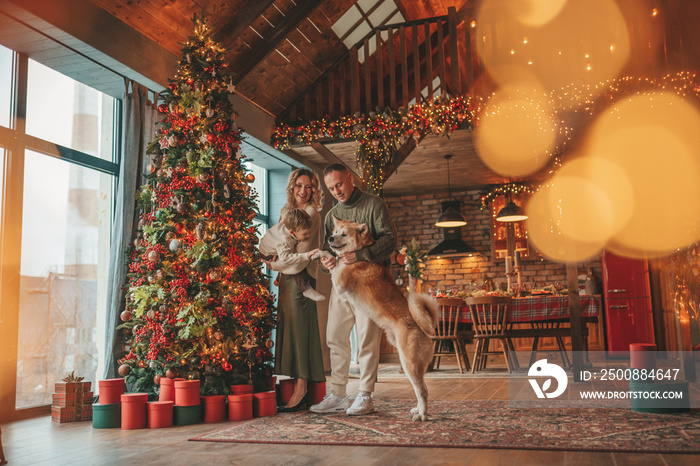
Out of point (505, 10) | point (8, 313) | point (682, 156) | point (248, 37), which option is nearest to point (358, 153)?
point (248, 37)

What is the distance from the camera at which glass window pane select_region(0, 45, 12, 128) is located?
13.1ft

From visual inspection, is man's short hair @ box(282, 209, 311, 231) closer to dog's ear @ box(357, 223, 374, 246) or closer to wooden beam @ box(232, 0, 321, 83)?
dog's ear @ box(357, 223, 374, 246)

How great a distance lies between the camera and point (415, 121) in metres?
6.39

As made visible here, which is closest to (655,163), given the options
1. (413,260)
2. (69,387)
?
(413,260)

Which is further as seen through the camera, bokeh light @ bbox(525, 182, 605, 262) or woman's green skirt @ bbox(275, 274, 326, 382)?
bokeh light @ bbox(525, 182, 605, 262)

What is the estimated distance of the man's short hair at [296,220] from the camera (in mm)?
3596

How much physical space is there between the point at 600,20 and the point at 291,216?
486cm

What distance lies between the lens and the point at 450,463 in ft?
7.03

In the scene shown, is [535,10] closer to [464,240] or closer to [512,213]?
[512,213]

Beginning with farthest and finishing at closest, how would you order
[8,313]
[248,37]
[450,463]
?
[248,37] → [8,313] → [450,463]

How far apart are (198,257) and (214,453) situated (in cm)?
141

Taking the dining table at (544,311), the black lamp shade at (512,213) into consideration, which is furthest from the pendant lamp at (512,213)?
the dining table at (544,311)

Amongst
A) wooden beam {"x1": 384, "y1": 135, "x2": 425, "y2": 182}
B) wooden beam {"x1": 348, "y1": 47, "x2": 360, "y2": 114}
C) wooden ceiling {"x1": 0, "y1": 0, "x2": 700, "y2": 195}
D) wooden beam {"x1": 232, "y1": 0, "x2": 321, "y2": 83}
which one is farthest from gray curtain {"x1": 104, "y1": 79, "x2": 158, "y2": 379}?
wooden beam {"x1": 384, "y1": 135, "x2": 425, "y2": 182}

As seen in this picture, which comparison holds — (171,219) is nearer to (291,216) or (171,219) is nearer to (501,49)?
(291,216)
